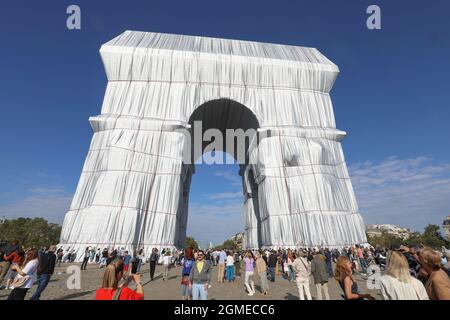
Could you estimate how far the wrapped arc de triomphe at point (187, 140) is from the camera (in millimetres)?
18875

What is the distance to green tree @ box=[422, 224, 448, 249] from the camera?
53.1 meters

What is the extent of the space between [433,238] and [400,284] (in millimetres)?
68212

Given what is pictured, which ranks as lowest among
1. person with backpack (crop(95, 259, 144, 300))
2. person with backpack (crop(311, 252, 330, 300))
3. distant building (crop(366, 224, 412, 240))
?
person with backpack (crop(95, 259, 144, 300))

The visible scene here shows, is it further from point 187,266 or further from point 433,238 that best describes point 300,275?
point 433,238

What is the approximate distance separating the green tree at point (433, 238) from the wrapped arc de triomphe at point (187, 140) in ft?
155

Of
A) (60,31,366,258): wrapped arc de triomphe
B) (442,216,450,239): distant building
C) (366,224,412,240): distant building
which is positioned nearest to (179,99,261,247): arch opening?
(60,31,366,258): wrapped arc de triomphe

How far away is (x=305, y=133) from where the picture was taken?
22609mm

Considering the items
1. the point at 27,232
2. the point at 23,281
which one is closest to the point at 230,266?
the point at 23,281

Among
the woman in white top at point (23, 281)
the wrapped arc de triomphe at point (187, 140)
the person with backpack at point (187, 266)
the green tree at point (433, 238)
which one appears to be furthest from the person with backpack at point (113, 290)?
the green tree at point (433, 238)

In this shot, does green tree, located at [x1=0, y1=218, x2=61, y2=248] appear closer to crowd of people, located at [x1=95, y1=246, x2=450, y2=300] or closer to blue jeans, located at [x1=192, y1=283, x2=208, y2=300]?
crowd of people, located at [x1=95, y1=246, x2=450, y2=300]

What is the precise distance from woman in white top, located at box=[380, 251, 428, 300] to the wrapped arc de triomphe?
674 inches
